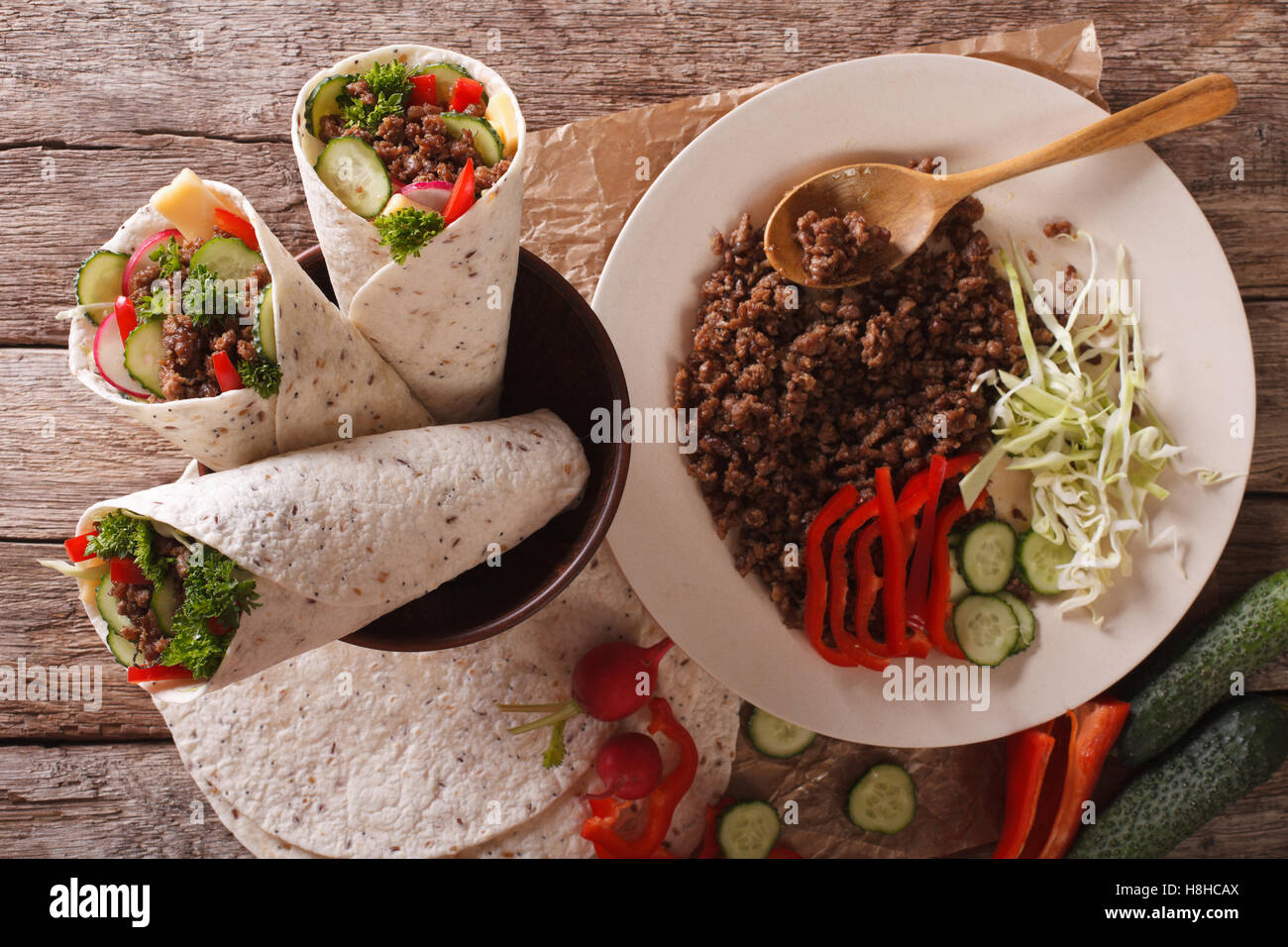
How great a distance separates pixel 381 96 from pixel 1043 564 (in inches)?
88.3

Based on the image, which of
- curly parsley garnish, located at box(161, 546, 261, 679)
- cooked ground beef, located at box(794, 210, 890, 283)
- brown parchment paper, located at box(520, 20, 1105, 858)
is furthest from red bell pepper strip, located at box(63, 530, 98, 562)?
cooked ground beef, located at box(794, 210, 890, 283)

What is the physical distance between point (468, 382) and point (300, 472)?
49 cm

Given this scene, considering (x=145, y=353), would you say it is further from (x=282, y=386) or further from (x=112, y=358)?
(x=282, y=386)

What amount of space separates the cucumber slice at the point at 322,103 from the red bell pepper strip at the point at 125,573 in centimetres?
89

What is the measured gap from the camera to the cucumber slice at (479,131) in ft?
5.50

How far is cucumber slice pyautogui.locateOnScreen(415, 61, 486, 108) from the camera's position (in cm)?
172

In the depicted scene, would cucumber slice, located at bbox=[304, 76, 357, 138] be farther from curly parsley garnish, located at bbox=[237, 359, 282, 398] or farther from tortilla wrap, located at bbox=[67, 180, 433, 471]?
curly parsley garnish, located at bbox=[237, 359, 282, 398]

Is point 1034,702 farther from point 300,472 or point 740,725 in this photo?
point 300,472

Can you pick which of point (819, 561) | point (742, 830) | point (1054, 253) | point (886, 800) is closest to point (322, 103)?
point (819, 561)

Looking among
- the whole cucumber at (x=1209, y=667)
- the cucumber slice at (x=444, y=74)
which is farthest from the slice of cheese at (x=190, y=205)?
the whole cucumber at (x=1209, y=667)

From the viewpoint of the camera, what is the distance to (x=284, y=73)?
2992mm

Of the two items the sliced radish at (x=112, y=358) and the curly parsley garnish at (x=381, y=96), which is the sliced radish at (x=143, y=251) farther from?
the curly parsley garnish at (x=381, y=96)

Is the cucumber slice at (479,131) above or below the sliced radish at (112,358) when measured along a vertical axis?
above

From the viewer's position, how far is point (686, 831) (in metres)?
2.94
